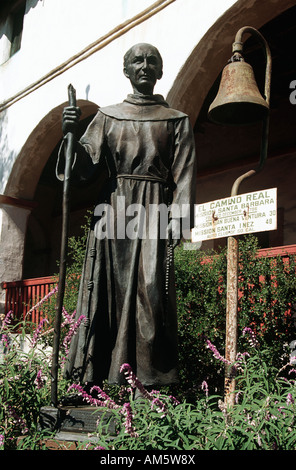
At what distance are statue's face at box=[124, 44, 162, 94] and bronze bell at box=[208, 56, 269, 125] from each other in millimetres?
876

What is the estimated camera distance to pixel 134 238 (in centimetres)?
298

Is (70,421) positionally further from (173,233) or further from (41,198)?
(41,198)

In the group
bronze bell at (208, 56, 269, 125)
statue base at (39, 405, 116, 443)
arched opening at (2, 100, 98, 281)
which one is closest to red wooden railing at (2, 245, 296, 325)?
arched opening at (2, 100, 98, 281)

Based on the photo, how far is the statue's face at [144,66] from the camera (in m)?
3.12

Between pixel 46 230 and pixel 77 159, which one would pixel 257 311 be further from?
pixel 46 230

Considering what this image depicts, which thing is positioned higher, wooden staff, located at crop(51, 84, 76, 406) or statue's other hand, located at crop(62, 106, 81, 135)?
statue's other hand, located at crop(62, 106, 81, 135)

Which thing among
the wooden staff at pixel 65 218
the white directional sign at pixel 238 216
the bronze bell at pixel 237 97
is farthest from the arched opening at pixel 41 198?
the wooden staff at pixel 65 218

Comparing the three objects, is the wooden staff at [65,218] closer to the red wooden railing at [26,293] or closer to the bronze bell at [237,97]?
the bronze bell at [237,97]

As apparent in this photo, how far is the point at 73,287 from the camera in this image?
6113 mm

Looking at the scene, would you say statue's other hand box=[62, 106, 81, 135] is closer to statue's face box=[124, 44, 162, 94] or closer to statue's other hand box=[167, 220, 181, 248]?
statue's face box=[124, 44, 162, 94]

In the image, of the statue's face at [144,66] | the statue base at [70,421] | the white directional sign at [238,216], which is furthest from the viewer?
the white directional sign at [238,216]

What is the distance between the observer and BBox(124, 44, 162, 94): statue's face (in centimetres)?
312

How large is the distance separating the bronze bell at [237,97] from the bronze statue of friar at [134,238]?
0.85m

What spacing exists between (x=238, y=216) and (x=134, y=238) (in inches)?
36.3
